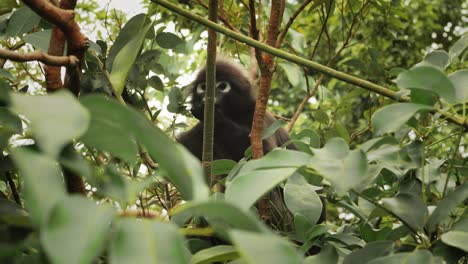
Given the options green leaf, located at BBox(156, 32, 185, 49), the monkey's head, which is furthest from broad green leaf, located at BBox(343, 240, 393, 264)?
the monkey's head

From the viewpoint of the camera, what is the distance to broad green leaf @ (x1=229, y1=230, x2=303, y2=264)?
15.8 inches

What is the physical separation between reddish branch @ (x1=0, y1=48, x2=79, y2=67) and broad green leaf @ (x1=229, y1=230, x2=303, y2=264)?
1.25ft

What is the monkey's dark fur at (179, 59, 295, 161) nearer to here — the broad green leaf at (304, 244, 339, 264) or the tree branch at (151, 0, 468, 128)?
the tree branch at (151, 0, 468, 128)

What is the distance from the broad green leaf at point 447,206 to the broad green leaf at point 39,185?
0.51m

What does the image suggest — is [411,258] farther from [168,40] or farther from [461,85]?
[168,40]

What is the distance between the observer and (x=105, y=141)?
500 millimetres

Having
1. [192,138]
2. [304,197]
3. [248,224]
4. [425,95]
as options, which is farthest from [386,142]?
[192,138]

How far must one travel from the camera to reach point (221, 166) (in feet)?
3.52

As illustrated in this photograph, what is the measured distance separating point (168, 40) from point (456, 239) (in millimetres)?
898

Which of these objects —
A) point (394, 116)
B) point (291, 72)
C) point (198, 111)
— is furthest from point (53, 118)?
point (198, 111)

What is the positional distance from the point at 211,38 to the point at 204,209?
2.37 ft

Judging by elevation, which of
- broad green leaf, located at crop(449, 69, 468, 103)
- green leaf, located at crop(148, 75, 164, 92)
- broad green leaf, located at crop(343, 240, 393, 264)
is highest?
broad green leaf, located at crop(449, 69, 468, 103)

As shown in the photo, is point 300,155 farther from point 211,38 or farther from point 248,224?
point 211,38

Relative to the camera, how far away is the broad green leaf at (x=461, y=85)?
2.52ft
